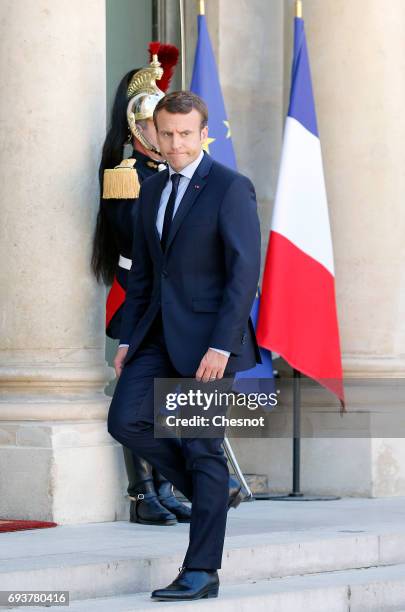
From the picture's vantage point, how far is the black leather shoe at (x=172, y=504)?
21.6 ft

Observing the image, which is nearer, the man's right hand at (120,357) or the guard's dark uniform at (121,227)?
the man's right hand at (120,357)

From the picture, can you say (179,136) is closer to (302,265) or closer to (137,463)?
(137,463)

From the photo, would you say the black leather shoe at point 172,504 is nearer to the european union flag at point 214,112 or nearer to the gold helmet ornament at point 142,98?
the european union flag at point 214,112

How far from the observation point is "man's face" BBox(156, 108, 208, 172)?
491 cm

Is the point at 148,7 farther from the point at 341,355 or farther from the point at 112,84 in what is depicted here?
the point at 341,355

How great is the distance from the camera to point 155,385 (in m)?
4.96

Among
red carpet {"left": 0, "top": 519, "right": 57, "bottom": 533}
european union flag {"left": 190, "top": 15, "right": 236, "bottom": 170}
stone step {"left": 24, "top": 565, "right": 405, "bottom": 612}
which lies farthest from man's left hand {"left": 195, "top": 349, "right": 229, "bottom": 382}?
european union flag {"left": 190, "top": 15, "right": 236, "bottom": 170}

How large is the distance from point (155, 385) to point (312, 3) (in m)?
4.16

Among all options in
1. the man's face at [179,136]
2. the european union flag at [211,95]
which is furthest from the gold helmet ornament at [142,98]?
the man's face at [179,136]

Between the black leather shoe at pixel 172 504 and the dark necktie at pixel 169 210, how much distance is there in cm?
194

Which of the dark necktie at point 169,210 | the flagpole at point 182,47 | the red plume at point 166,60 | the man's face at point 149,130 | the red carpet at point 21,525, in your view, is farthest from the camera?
the flagpole at point 182,47

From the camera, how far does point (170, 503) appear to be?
664cm

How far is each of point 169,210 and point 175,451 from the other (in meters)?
Result: 0.84

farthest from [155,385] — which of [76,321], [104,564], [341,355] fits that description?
[341,355]
